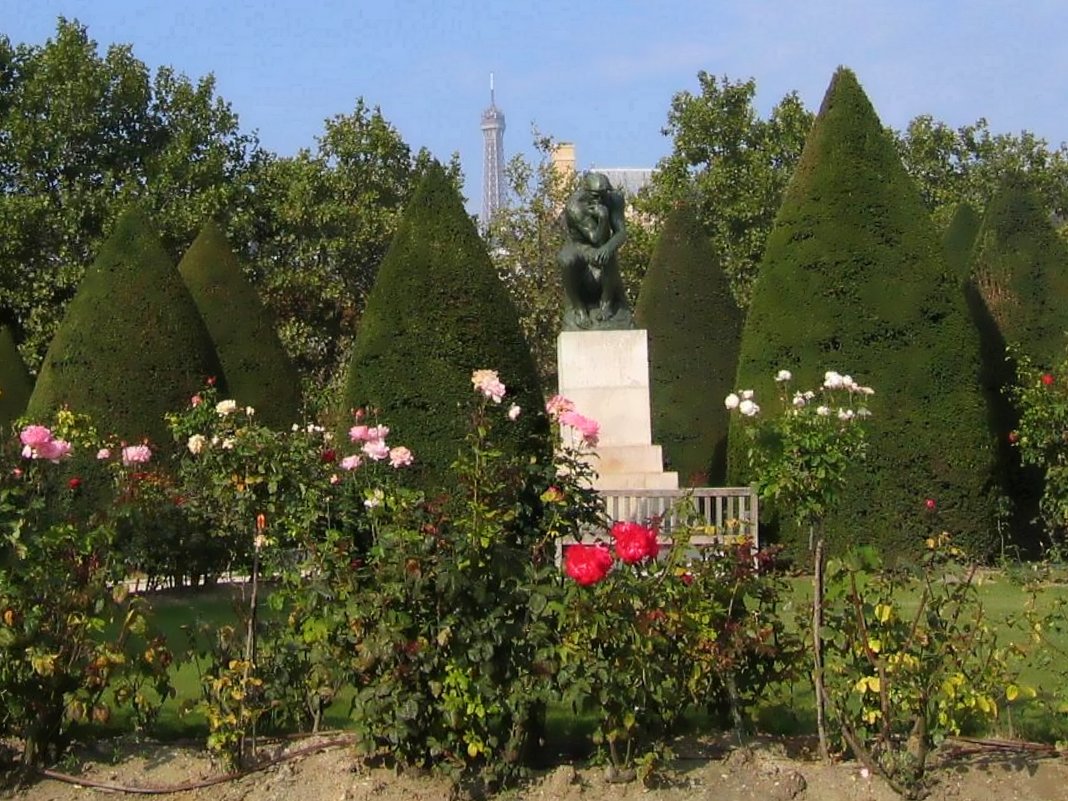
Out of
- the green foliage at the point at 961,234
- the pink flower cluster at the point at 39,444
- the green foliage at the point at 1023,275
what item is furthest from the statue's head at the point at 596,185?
the pink flower cluster at the point at 39,444

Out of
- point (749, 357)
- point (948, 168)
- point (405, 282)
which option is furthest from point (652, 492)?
point (948, 168)

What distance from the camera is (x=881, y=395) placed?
12.5 m

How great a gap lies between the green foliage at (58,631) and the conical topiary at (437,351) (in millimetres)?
6505

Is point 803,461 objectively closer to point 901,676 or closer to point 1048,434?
point 901,676

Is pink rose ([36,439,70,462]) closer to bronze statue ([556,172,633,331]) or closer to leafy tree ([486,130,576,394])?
bronze statue ([556,172,633,331])

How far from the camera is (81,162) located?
96.2 feet

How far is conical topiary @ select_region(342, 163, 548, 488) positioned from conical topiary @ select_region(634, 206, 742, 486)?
23.4 ft

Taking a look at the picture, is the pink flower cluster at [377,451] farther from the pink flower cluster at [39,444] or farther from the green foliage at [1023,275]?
the green foliage at [1023,275]

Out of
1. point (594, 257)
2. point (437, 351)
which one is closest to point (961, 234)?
point (594, 257)

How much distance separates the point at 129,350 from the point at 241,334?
5.36 meters

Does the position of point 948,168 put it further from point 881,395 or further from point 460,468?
point 460,468

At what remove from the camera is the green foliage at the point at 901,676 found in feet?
15.2

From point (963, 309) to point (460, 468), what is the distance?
900cm

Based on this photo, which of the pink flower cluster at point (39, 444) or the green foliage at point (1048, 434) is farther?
the green foliage at point (1048, 434)
